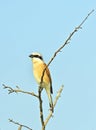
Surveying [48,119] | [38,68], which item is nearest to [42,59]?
[38,68]

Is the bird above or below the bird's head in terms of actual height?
below

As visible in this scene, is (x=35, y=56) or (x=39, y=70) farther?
(x=39, y=70)

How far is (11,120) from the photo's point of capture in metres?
4.76

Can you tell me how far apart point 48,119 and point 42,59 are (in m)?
4.17

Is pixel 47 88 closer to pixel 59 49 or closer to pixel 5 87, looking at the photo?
pixel 5 87

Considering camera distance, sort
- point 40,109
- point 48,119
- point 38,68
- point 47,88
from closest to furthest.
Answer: point 48,119
point 40,109
point 47,88
point 38,68

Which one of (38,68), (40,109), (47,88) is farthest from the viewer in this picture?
(38,68)

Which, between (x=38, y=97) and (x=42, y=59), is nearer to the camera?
(x=38, y=97)

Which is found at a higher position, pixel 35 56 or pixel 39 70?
pixel 35 56

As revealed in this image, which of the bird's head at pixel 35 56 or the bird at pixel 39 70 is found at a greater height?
the bird's head at pixel 35 56

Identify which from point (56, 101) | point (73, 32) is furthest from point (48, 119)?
point (73, 32)

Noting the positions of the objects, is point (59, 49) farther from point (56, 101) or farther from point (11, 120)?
point (11, 120)

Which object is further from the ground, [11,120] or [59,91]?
[59,91]

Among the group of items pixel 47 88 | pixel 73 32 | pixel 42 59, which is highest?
pixel 73 32
